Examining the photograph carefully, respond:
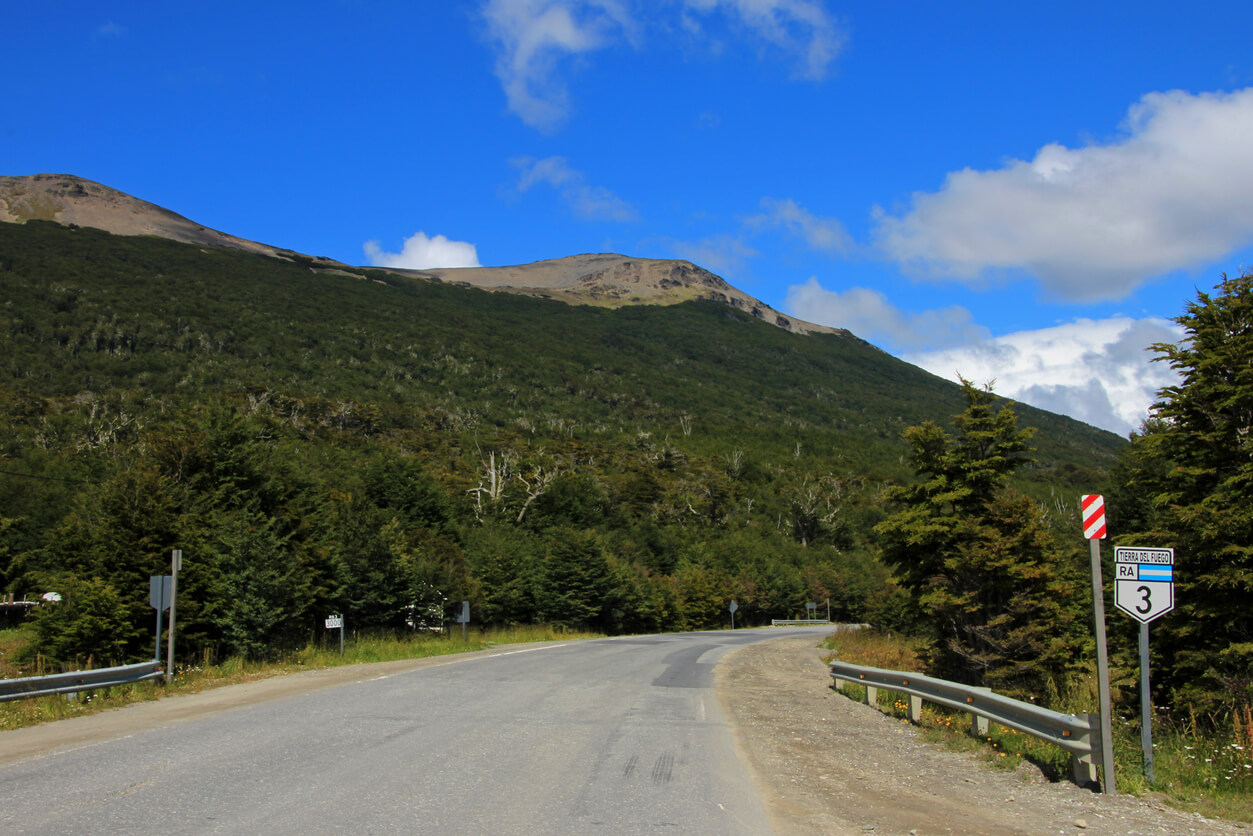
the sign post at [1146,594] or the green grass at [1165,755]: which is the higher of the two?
the sign post at [1146,594]

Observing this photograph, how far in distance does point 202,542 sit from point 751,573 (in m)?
65.8

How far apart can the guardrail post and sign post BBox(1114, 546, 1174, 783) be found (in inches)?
17.9

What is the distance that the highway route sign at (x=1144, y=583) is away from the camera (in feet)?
25.5

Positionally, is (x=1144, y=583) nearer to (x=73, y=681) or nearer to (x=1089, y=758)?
(x=1089, y=758)

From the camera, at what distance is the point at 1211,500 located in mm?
13773

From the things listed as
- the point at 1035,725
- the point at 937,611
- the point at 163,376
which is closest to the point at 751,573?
the point at 937,611

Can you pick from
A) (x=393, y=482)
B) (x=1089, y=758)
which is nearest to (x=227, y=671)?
(x=1089, y=758)

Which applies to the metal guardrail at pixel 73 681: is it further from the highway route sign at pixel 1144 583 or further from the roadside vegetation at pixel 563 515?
the highway route sign at pixel 1144 583

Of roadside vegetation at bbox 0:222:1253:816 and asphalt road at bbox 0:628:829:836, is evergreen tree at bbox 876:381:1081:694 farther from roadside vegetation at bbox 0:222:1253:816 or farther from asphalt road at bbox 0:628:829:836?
asphalt road at bbox 0:628:829:836

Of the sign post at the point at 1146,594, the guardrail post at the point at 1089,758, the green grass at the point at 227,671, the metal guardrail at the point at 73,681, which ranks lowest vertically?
the green grass at the point at 227,671

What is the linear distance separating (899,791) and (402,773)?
4.75 meters

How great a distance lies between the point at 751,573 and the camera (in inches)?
3236

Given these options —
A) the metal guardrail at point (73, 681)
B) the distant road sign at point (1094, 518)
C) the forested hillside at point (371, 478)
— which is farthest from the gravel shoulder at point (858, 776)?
the forested hillside at point (371, 478)

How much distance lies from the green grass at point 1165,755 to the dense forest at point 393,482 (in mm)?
10387
